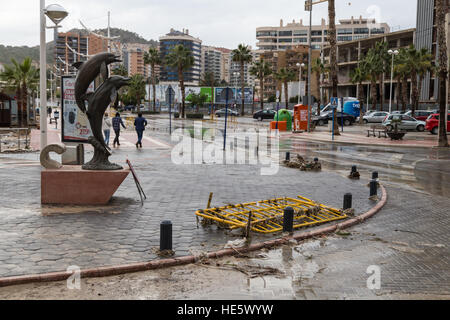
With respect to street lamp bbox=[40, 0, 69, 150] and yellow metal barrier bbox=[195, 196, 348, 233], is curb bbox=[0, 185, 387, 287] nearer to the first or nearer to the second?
yellow metal barrier bbox=[195, 196, 348, 233]

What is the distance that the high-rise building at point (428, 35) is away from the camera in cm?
7062

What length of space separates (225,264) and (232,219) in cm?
187

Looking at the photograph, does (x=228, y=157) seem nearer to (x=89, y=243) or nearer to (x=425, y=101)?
(x=89, y=243)

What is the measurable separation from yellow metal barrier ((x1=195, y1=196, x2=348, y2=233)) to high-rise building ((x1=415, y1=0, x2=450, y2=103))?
220 feet

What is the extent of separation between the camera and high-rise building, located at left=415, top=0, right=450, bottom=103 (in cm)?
7062

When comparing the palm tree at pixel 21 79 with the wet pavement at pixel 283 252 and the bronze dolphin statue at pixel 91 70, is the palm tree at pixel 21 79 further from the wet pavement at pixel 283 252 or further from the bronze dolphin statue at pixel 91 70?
the bronze dolphin statue at pixel 91 70

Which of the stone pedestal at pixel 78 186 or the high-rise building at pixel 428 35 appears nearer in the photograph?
the stone pedestal at pixel 78 186

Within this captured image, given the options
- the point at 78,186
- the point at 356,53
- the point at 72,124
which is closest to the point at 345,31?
the point at 356,53

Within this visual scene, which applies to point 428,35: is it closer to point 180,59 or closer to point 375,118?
point 375,118

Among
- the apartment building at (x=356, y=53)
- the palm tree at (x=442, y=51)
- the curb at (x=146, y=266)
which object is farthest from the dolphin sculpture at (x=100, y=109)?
the apartment building at (x=356, y=53)

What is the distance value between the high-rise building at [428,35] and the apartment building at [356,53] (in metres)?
4.05

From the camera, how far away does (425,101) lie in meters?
71.1
